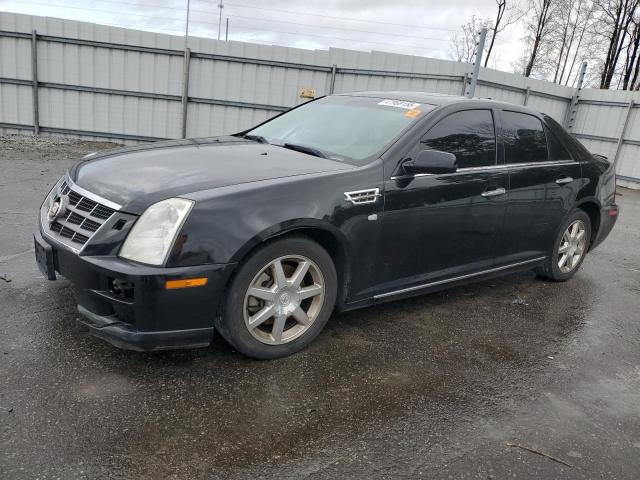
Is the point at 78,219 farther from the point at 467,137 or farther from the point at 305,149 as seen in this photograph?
the point at 467,137

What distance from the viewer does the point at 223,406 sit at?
105 inches

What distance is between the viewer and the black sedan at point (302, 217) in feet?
8.91

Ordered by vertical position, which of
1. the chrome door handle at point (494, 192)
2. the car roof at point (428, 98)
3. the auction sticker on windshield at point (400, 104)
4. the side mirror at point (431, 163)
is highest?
the car roof at point (428, 98)

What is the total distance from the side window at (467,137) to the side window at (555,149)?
82 cm

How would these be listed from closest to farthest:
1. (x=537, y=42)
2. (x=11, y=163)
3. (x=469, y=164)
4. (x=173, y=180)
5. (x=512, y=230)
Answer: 1. (x=173, y=180)
2. (x=469, y=164)
3. (x=512, y=230)
4. (x=11, y=163)
5. (x=537, y=42)

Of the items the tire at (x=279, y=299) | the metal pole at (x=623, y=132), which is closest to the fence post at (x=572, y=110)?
the metal pole at (x=623, y=132)

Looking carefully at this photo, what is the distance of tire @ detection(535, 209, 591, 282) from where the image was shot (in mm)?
4938

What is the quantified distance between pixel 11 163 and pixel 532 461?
9.02 metres

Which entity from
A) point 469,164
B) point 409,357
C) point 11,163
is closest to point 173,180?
point 409,357

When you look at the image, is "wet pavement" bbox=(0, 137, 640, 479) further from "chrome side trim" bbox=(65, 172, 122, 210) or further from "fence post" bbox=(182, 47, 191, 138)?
"fence post" bbox=(182, 47, 191, 138)

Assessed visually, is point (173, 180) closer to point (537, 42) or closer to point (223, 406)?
point (223, 406)

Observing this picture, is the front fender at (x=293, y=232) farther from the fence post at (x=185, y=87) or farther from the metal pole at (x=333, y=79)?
the fence post at (x=185, y=87)

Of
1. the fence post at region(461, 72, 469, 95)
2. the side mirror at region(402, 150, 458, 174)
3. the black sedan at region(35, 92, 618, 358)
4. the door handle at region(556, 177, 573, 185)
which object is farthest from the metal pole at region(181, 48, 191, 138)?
the side mirror at region(402, 150, 458, 174)

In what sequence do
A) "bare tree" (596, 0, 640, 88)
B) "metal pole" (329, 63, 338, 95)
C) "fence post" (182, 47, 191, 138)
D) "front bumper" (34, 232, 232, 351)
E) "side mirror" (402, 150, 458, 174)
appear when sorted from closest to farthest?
"front bumper" (34, 232, 232, 351), "side mirror" (402, 150, 458, 174), "fence post" (182, 47, 191, 138), "metal pole" (329, 63, 338, 95), "bare tree" (596, 0, 640, 88)
